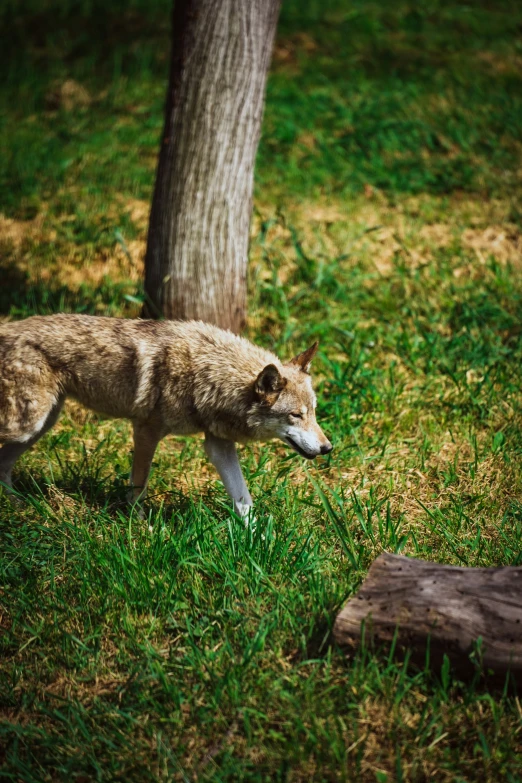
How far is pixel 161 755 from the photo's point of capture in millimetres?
2953

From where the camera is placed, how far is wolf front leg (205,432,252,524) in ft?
14.5

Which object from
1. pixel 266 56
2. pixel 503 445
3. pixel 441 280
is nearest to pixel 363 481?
pixel 503 445

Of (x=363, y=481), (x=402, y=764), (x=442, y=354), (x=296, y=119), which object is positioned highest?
(x=296, y=119)

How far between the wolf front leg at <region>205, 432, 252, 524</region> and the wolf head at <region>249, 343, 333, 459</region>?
0.80 feet

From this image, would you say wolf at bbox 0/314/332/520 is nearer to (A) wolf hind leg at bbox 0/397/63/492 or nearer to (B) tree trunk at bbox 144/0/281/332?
(A) wolf hind leg at bbox 0/397/63/492

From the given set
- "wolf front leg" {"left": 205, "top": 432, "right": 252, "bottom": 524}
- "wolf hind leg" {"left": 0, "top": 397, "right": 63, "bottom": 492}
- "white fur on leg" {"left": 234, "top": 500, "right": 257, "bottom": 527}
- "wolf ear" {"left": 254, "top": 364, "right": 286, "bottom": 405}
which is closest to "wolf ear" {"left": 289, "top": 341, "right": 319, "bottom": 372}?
"wolf ear" {"left": 254, "top": 364, "right": 286, "bottom": 405}

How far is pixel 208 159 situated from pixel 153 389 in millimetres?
2293

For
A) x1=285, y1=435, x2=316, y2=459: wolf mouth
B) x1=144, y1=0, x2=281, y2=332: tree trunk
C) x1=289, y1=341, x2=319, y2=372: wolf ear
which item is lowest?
x1=285, y1=435, x2=316, y2=459: wolf mouth

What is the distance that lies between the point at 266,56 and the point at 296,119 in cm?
351

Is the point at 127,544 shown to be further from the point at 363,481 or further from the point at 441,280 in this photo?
→ the point at 441,280

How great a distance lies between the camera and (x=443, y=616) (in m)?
3.10

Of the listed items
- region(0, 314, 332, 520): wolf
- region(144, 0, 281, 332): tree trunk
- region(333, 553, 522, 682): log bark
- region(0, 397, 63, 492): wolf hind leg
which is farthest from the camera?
region(144, 0, 281, 332): tree trunk

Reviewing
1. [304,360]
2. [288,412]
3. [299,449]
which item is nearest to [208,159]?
→ [304,360]

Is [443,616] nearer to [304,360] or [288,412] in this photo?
[288,412]
